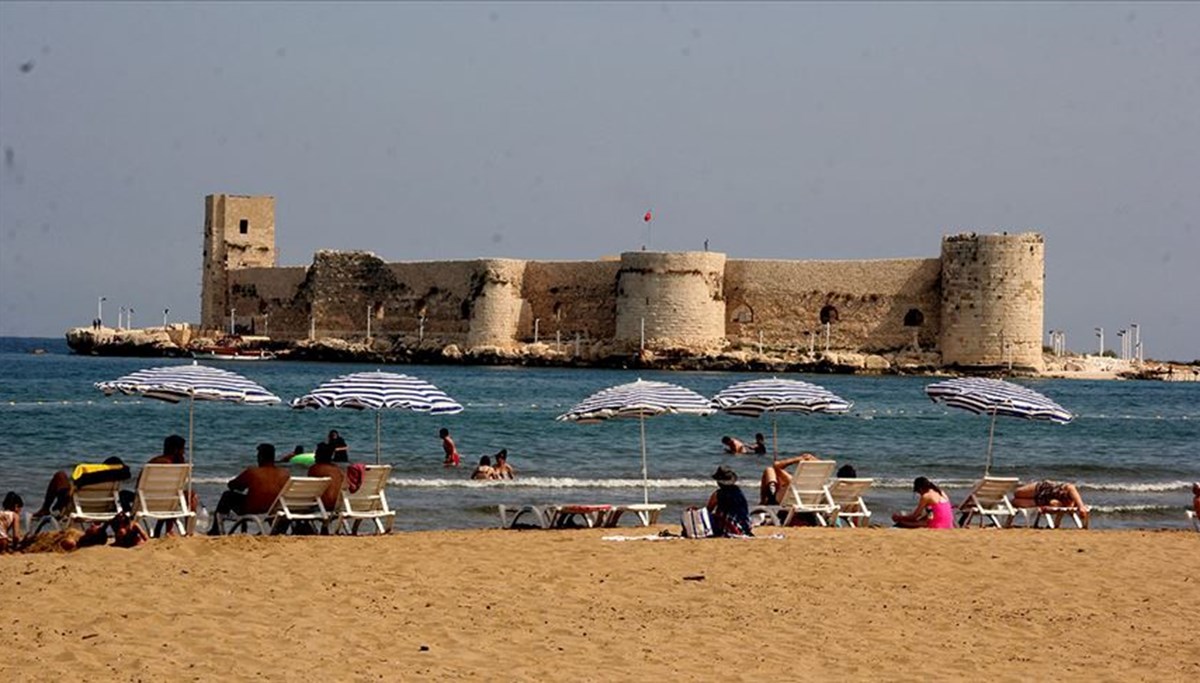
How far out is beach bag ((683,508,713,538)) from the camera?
12078 millimetres

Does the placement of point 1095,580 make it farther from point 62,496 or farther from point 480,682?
point 62,496

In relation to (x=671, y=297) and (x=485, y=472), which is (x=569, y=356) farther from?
(x=485, y=472)

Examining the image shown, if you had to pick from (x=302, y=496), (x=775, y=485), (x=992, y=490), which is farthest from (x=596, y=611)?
(x=992, y=490)

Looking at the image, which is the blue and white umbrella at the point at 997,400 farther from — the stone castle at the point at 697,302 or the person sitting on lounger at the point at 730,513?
the stone castle at the point at 697,302

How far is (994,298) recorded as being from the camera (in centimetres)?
4347

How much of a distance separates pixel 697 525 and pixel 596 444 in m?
12.7

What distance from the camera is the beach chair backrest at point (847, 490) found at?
45.5 ft

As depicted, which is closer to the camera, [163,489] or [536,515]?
[163,489]

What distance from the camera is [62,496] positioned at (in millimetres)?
11430

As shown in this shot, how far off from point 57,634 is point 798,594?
12.8 feet

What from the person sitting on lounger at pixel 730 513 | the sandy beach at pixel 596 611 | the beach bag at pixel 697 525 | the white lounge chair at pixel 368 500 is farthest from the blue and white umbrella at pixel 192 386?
the person sitting on lounger at pixel 730 513

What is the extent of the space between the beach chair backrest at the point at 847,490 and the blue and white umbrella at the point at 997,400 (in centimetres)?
110

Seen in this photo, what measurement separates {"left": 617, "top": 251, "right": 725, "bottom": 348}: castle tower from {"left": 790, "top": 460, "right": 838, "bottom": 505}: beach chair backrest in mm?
32071

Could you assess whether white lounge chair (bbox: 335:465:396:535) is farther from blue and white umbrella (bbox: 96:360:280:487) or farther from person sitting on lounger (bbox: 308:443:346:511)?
blue and white umbrella (bbox: 96:360:280:487)
